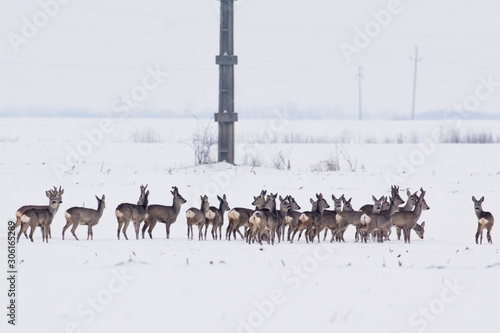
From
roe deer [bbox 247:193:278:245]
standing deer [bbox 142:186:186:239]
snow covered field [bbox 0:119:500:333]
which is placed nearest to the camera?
snow covered field [bbox 0:119:500:333]

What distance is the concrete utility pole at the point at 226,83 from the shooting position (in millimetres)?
29469

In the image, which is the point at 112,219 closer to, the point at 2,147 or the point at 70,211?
the point at 70,211

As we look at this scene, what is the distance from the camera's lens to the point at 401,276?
1142 cm

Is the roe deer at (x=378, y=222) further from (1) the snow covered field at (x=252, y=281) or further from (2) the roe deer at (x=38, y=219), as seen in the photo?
(2) the roe deer at (x=38, y=219)

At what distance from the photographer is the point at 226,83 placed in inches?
1172

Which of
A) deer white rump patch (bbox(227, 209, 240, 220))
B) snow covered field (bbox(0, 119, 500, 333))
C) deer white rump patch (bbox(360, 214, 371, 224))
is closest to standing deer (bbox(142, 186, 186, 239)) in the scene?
snow covered field (bbox(0, 119, 500, 333))

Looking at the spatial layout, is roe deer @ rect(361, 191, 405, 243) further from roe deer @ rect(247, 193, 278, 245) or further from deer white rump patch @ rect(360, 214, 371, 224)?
roe deer @ rect(247, 193, 278, 245)

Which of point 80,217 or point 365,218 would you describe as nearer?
point 80,217

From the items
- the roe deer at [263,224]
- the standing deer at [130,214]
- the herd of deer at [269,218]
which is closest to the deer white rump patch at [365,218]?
the herd of deer at [269,218]

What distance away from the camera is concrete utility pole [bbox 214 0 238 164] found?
29.5 metres

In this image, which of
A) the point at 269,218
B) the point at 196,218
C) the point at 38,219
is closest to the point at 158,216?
the point at 196,218

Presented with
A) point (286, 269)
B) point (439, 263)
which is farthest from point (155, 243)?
point (439, 263)

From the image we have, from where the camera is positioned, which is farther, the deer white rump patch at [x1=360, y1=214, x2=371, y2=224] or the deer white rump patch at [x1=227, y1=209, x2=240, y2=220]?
the deer white rump patch at [x1=227, y1=209, x2=240, y2=220]

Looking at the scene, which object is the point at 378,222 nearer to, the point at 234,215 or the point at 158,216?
the point at 234,215
